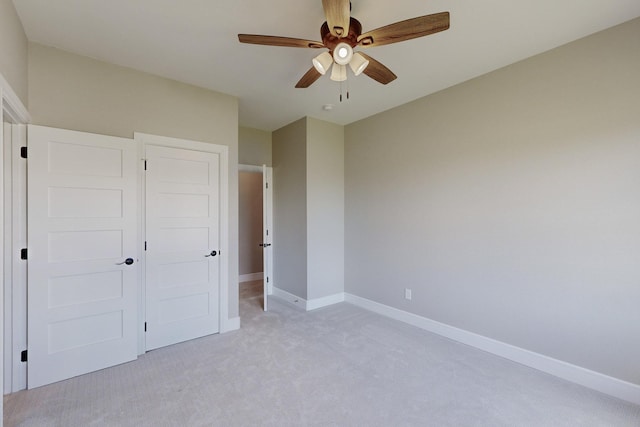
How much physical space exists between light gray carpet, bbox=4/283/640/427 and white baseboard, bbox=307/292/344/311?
3.29 feet

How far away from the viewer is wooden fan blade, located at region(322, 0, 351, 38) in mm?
1529

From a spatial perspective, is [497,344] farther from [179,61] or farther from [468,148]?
[179,61]

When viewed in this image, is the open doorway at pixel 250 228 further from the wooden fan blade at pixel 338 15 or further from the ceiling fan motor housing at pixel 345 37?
the wooden fan blade at pixel 338 15

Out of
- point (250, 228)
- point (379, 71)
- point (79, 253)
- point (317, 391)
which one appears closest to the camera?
point (379, 71)

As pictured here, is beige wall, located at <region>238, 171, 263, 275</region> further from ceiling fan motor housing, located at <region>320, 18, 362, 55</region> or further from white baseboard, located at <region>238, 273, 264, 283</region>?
ceiling fan motor housing, located at <region>320, 18, 362, 55</region>

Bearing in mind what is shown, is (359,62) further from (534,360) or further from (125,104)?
(534,360)

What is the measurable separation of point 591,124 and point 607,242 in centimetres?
97

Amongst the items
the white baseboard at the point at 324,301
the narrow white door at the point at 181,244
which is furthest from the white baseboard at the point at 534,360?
the narrow white door at the point at 181,244

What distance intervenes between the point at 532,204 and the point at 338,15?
2.37 meters

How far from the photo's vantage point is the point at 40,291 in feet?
7.62

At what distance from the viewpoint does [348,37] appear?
1.88 meters

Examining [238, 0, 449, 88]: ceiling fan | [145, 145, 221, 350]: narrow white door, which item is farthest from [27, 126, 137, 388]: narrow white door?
[238, 0, 449, 88]: ceiling fan

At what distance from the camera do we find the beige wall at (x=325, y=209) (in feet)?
13.7

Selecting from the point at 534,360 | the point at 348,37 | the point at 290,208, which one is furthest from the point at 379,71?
the point at 534,360
